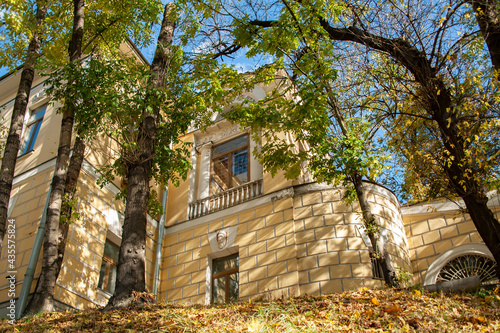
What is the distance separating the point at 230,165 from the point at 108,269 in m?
5.43

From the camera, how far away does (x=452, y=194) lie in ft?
28.7

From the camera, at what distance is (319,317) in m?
6.21

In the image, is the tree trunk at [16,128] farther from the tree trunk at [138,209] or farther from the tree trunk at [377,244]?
the tree trunk at [377,244]

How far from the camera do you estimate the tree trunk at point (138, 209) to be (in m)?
7.84

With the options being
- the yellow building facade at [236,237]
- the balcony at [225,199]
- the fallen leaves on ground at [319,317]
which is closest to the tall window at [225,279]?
the yellow building facade at [236,237]

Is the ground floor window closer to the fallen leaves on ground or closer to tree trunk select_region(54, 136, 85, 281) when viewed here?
the fallen leaves on ground

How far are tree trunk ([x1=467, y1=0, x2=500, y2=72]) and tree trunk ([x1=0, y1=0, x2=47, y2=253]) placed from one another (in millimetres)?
9073

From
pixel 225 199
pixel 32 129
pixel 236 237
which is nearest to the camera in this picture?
pixel 236 237

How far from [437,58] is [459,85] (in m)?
0.69

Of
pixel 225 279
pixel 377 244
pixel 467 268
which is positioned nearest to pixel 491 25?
pixel 377 244

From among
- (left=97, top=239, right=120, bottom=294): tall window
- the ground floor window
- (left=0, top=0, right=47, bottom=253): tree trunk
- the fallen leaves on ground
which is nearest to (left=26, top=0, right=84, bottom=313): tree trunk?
(left=0, top=0, right=47, bottom=253): tree trunk

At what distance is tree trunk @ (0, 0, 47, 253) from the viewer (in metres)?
8.56

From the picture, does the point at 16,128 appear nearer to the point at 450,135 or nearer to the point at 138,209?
the point at 138,209

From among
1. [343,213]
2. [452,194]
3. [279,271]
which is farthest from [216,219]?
[452,194]
